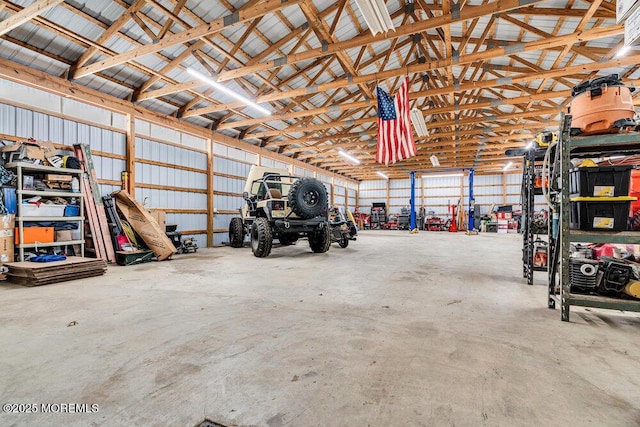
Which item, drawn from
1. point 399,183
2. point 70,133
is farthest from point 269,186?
point 399,183

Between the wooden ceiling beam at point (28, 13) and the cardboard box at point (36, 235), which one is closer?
the wooden ceiling beam at point (28, 13)

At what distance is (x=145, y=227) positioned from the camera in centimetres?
625

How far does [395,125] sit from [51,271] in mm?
6718

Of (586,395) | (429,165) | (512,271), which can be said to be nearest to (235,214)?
(512,271)

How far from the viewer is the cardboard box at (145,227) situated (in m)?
6.21

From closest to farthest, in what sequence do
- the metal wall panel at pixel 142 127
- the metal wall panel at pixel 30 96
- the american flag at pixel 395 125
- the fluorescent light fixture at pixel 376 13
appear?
the fluorescent light fixture at pixel 376 13, the metal wall panel at pixel 30 96, the american flag at pixel 395 125, the metal wall panel at pixel 142 127

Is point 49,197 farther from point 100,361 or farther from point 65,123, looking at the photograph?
point 100,361

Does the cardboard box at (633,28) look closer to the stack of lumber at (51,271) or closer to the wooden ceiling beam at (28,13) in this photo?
the wooden ceiling beam at (28,13)

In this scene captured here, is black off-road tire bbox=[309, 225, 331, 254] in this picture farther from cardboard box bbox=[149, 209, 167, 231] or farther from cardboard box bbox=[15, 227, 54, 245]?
cardboard box bbox=[15, 227, 54, 245]

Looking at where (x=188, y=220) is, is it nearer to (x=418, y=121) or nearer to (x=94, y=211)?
(x=94, y=211)

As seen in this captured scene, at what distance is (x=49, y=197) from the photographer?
209 inches

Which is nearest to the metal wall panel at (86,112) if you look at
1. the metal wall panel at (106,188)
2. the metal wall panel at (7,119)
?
the metal wall panel at (7,119)

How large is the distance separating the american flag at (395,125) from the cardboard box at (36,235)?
6.72 metres

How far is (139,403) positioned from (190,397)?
9.0 inches
